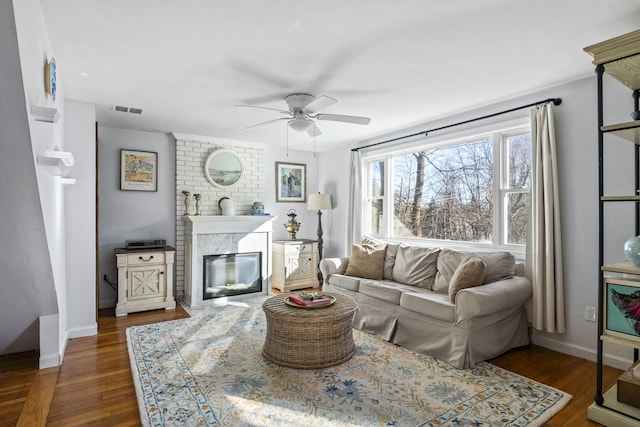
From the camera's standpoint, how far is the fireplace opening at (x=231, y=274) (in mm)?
4828

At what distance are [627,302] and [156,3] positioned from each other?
3.19 m

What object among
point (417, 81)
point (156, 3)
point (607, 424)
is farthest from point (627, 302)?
point (156, 3)

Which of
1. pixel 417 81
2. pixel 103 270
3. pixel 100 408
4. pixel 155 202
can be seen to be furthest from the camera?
pixel 155 202

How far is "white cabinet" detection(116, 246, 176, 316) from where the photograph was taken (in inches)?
167

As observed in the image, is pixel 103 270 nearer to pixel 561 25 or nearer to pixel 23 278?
pixel 23 278

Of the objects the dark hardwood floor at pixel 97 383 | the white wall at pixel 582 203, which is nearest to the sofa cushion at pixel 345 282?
the dark hardwood floor at pixel 97 383

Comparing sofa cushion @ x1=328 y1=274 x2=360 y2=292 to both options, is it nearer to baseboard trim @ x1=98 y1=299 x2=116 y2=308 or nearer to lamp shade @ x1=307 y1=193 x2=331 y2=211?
lamp shade @ x1=307 y1=193 x2=331 y2=211

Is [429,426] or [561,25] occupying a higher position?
[561,25]

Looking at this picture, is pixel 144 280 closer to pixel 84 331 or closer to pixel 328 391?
pixel 84 331

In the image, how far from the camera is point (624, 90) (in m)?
2.73

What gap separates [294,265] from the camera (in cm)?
555

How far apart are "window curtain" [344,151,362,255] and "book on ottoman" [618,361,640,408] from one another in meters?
3.53

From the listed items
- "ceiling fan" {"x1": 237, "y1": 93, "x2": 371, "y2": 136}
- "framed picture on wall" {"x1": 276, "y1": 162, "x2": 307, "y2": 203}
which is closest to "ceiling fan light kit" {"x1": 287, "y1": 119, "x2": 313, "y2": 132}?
"ceiling fan" {"x1": 237, "y1": 93, "x2": 371, "y2": 136}

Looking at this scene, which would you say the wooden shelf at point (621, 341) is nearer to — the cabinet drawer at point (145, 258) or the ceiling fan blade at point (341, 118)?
the ceiling fan blade at point (341, 118)
